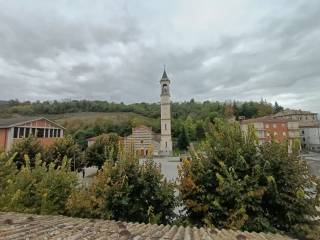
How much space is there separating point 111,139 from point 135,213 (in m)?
22.0

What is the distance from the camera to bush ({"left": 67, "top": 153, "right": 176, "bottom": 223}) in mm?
7965

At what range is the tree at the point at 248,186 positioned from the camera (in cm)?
651

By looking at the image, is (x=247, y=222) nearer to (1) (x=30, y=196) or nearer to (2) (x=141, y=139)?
(1) (x=30, y=196)

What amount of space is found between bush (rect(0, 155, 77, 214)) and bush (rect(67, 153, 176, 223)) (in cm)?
96

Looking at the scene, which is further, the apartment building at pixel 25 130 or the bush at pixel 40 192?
the apartment building at pixel 25 130

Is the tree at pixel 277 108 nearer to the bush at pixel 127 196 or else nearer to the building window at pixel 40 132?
the building window at pixel 40 132

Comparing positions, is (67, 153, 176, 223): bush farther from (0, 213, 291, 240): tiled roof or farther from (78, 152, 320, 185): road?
(0, 213, 291, 240): tiled roof

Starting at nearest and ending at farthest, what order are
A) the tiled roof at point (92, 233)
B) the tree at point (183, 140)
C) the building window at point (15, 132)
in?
the tiled roof at point (92, 233), the building window at point (15, 132), the tree at point (183, 140)

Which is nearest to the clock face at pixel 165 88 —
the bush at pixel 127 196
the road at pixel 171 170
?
the road at pixel 171 170

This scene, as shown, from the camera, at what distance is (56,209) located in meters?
9.05

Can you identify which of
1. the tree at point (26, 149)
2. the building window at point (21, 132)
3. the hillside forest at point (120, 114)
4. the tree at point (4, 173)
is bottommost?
the tree at point (4, 173)

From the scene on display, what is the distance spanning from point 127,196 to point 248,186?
13.3 ft

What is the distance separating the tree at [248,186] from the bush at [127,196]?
41.8 inches

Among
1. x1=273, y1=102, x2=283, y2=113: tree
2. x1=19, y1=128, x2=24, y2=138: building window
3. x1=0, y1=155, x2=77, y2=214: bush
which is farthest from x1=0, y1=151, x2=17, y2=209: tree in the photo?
x1=273, y1=102, x2=283, y2=113: tree
